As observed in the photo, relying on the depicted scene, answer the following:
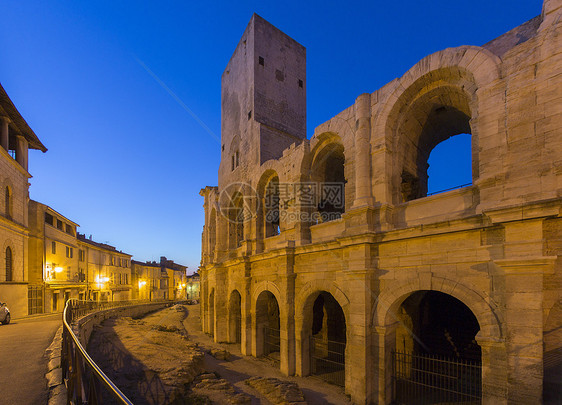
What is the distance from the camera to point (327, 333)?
14.3 m

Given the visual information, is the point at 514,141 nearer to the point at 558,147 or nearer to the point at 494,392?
the point at 558,147

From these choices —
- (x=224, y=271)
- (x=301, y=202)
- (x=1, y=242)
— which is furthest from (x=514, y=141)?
(x=1, y=242)

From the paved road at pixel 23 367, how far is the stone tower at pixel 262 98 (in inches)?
428

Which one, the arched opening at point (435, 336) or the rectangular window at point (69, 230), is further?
the rectangular window at point (69, 230)

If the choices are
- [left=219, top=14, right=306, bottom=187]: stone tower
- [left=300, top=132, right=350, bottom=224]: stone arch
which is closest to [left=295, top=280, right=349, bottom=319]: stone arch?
[left=300, top=132, right=350, bottom=224]: stone arch

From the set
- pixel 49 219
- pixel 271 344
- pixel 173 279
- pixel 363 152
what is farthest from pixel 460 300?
pixel 173 279

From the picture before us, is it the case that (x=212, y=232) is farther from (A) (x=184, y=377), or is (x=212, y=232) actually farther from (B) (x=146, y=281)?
(B) (x=146, y=281)

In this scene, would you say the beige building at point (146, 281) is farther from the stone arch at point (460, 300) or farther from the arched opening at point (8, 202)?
the stone arch at point (460, 300)

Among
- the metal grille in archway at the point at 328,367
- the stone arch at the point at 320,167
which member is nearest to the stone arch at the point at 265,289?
the metal grille in archway at the point at 328,367

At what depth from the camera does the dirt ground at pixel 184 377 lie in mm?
7884

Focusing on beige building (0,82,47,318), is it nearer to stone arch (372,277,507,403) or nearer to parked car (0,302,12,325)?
parked car (0,302,12,325)

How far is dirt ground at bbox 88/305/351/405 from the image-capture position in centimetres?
788

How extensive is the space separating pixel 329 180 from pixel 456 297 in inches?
326

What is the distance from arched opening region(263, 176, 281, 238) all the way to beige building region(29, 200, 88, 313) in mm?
18423
